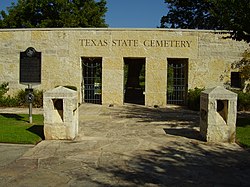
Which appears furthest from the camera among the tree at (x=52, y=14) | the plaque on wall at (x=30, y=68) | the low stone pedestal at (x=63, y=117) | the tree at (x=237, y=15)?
the tree at (x=52, y=14)

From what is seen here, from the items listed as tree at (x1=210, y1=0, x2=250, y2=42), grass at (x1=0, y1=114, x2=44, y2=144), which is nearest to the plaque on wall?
grass at (x1=0, y1=114, x2=44, y2=144)

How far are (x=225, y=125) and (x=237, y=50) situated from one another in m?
9.23

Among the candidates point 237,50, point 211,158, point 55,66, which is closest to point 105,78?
point 55,66

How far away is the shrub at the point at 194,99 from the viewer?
14.6 metres

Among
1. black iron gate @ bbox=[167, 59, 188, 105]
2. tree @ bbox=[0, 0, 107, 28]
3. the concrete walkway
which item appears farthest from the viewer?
tree @ bbox=[0, 0, 107, 28]

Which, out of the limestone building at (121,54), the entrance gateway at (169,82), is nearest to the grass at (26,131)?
the limestone building at (121,54)

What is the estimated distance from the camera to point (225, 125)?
7.43 metres

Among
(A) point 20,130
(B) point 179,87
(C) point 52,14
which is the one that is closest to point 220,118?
(A) point 20,130

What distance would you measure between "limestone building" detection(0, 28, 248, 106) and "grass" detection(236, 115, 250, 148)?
5553 mm

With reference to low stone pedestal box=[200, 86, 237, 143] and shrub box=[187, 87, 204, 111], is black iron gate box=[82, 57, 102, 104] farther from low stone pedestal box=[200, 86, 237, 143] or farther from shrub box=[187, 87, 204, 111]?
low stone pedestal box=[200, 86, 237, 143]

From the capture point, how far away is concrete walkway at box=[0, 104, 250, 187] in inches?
185

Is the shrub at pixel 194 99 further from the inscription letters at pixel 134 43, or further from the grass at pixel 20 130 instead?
the grass at pixel 20 130

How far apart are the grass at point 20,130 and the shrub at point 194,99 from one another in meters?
7.47

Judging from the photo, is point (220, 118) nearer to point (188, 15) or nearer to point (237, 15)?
point (237, 15)
